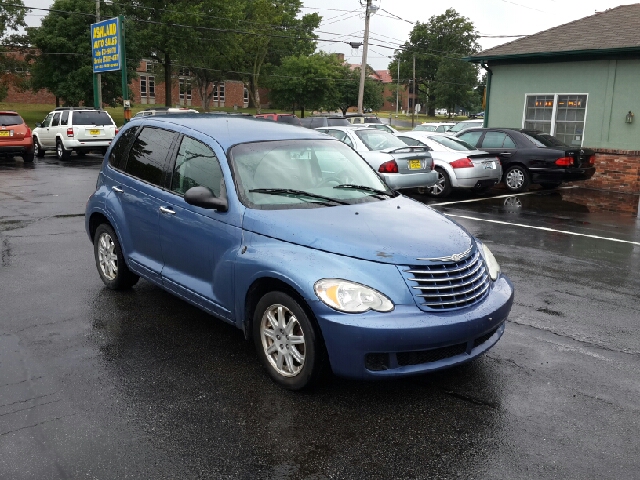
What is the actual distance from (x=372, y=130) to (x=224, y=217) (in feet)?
33.8

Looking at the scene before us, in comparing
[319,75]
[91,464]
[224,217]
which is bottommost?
[91,464]

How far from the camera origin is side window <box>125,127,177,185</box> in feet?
18.1

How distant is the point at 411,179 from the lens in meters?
12.9

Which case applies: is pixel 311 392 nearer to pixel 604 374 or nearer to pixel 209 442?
pixel 209 442

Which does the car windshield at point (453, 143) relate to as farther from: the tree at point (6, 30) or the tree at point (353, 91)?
the tree at point (353, 91)

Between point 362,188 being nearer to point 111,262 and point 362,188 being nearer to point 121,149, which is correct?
point 121,149

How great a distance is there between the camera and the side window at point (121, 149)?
6.12 metres

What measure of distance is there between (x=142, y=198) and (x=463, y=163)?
9.67m

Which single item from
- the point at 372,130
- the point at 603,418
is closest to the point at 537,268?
the point at 603,418

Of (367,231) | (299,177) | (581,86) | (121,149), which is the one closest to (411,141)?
(581,86)

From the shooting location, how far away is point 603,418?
3883mm

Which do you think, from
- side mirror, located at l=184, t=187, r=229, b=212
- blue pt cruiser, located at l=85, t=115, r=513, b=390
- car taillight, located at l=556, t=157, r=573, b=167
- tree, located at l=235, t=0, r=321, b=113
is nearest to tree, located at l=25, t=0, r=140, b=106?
tree, located at l=235, t=0, r=321, b=113

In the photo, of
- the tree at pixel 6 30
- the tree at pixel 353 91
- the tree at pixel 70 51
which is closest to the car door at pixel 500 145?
the tree at pixel 70 51

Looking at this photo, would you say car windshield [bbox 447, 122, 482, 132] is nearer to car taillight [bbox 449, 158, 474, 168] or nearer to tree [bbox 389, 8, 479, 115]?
car taillight [bbox 449, 158, 474, 168]
